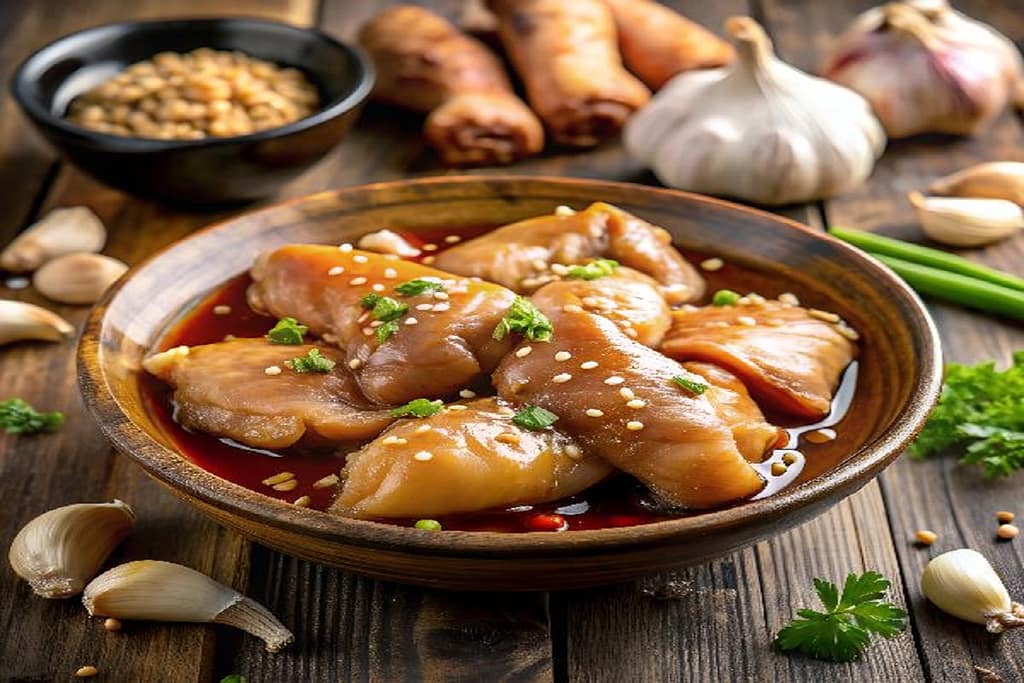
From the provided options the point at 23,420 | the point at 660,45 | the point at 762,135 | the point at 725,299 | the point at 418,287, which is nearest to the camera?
the point at 418,287

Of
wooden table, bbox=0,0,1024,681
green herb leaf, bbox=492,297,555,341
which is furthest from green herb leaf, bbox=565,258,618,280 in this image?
wooden table, bbox=0,0,1024,681

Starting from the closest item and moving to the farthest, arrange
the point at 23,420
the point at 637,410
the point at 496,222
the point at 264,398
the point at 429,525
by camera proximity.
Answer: the point at 429,525
the point at 637,410
the point at 264,398
the point at 23,420
the point at 496,222

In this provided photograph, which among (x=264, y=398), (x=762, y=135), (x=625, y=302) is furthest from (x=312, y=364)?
(x=762, y=135)

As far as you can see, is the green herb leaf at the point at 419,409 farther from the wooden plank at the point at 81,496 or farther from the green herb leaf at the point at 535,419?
the wooden plank at the point at 81,496

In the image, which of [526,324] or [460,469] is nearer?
[460,469]

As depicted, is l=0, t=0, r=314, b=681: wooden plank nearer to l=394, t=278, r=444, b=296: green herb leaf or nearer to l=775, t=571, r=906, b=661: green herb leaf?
l=394, t=278, r=444, b=296: green herb leaf

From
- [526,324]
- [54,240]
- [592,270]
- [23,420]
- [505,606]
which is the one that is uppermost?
[526,324]

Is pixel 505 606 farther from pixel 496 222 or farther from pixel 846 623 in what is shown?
pixel 496 222

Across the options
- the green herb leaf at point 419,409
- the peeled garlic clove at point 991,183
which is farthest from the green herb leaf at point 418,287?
the peeled garlic clove at point 991,183
